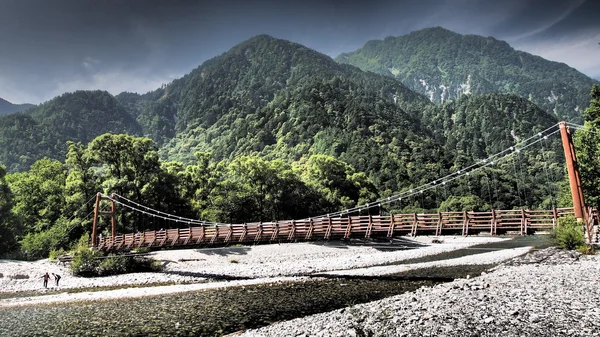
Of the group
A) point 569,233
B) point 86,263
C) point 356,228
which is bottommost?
point 86,263

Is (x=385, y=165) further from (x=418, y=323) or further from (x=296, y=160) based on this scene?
(x=418, y=323)

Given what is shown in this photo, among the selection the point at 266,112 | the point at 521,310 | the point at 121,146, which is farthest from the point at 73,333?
the point at 266,112

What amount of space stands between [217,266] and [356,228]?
1160 cm

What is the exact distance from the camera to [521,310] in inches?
343

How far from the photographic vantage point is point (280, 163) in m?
50.0

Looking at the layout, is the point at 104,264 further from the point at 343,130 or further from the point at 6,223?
the point at 343,130

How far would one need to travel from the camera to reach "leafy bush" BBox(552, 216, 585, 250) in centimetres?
1706

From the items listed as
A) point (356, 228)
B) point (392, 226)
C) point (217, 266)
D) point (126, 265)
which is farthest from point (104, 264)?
point (392, 226)

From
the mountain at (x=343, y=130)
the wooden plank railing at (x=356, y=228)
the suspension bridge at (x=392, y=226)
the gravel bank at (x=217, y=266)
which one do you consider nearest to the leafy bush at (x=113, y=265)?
the gravel bank at (x=217, y=266)

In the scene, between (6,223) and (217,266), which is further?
(6,223)

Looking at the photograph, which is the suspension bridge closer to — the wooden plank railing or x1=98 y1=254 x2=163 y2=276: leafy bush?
the wooden plank railing

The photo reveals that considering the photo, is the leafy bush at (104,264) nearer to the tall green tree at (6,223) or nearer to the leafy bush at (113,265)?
the leafy bush at (113,265)

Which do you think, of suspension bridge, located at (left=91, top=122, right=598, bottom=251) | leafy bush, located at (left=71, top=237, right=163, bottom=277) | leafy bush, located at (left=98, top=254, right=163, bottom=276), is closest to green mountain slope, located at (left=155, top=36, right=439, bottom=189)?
suspension bridge, located at (left=91, top=122, right=598, bottom=251)

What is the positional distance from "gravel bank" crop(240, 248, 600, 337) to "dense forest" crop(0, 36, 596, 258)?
101 feet
